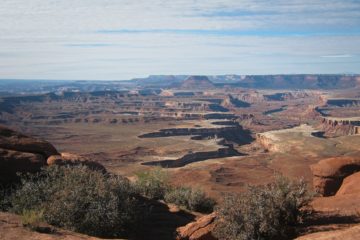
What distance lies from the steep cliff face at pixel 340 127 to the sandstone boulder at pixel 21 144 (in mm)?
111281

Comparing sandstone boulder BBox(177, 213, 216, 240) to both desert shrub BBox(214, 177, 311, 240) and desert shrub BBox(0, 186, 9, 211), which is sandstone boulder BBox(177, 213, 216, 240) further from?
desert shrub BBox(0, 186, 9, 211)

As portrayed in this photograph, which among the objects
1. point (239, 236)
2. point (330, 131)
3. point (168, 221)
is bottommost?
point (330, 131)

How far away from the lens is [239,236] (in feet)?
41.7

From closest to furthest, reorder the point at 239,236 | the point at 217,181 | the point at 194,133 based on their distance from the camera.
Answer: the point at 239,236 → the point at 217,181 → the point at 194,133

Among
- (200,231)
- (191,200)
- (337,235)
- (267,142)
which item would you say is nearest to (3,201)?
(200,231)

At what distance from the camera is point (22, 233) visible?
12062 millimetres

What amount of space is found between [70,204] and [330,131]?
12482 cm

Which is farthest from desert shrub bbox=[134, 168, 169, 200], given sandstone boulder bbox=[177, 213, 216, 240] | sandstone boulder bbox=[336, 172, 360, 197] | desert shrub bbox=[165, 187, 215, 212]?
sandstone boulder bbox=[336, 172, 360, 197]

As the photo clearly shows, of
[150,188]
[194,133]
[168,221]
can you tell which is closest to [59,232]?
[168,221]

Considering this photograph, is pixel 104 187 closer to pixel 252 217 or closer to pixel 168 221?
pixel 168 221

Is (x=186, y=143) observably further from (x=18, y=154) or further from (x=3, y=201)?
(x=3, y=201)

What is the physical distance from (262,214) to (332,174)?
12.9 m

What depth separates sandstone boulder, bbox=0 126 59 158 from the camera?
67.1 ft

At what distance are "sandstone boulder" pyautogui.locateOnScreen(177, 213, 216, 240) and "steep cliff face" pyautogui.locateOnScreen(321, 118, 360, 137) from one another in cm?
11538
